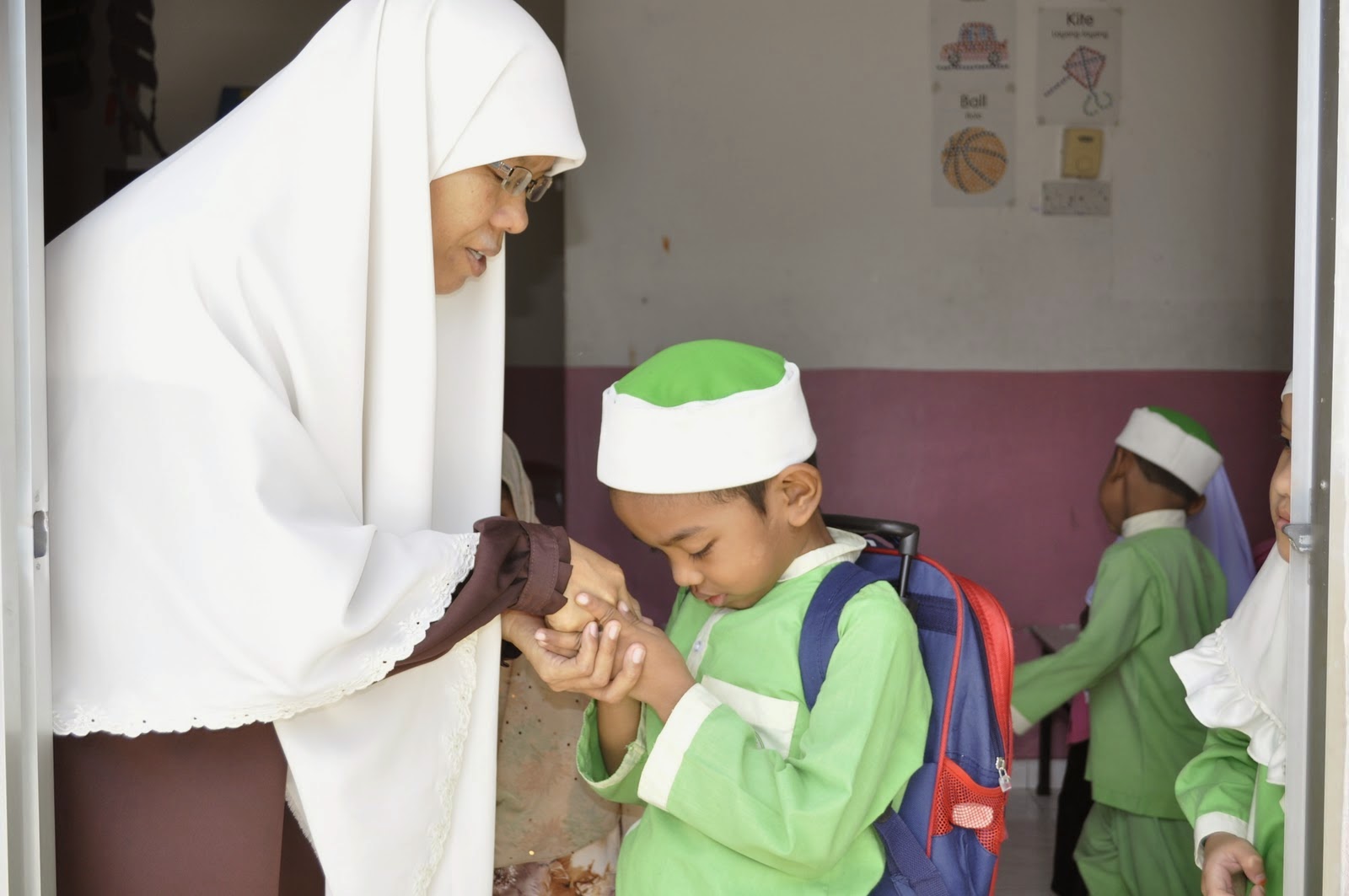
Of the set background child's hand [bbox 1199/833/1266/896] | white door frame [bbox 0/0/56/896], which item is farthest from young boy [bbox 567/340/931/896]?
white door frame [bbox 0/0/56/896]

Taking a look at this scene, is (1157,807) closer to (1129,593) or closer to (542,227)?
(1129,593)

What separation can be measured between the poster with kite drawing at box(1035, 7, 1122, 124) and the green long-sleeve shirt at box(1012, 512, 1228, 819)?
199 cm

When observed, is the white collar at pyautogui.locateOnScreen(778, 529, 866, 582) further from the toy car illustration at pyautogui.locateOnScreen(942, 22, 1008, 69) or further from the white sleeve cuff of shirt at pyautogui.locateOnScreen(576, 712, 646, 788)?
the toy car illustration at pyautogui.locateOnScreen(942, 22, 1008, 69)

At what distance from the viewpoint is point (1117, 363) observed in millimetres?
5168

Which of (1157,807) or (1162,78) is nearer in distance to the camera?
(1157,807)

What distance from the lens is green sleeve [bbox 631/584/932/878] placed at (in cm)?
176

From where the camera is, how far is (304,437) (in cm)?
164

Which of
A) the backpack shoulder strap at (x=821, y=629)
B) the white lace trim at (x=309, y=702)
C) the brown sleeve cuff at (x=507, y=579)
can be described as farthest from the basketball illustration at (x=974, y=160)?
the white lace trim at (x=309, y=702)

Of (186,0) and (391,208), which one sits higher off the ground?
(186,0)

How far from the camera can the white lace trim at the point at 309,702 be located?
1.57 m

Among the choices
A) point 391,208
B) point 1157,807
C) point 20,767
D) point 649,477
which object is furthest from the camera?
point 1157,807

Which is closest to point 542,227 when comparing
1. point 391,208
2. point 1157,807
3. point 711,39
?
point 711,39

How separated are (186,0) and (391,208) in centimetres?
422

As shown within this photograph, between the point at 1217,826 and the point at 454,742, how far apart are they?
1237 millimetres
